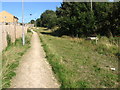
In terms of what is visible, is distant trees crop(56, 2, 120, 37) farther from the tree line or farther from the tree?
the tree

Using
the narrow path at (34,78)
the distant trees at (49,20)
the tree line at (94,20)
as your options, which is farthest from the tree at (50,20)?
the narrow path at (34,78)

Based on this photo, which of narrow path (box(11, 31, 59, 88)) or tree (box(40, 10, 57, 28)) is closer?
narrow path (box(11, 31, 59, 88))

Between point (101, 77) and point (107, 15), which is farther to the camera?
point (107, 15)

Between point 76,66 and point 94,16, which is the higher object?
point 94,16

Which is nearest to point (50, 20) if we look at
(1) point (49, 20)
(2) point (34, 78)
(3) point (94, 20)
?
(1) point (49, 20)

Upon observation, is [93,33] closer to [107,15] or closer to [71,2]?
[107,15]

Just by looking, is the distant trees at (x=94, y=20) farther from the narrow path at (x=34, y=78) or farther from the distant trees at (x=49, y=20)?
the narrow path at (x=34, y=78)

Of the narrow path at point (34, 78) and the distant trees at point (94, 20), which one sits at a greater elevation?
the distant trees at point (94, 20)

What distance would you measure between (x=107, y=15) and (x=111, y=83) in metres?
17.9

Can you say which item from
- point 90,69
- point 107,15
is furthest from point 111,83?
point 107,15

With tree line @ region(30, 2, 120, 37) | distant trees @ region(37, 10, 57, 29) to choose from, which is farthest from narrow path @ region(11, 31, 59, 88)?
distant trees @ region(37, 10, 57, 29)

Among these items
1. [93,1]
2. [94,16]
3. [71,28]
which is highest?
[93,1]

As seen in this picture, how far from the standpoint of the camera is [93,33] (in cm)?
2372

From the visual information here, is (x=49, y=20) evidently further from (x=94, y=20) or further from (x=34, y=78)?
(x=34, y=78)
